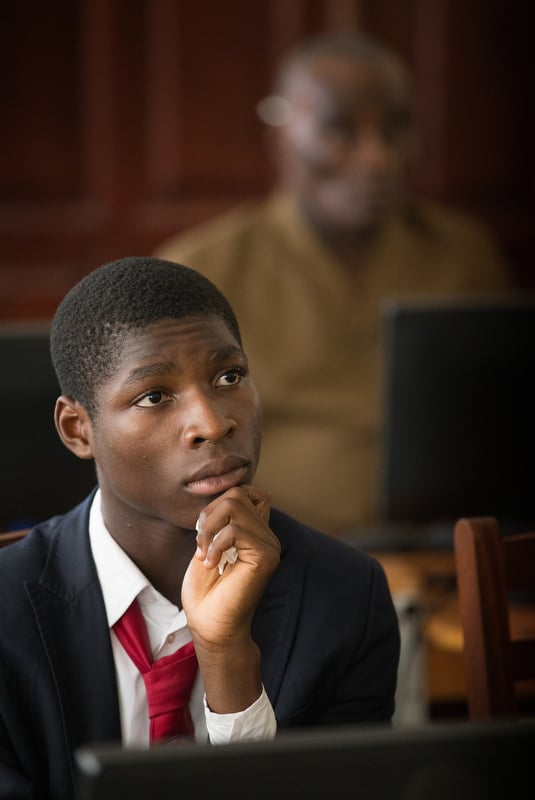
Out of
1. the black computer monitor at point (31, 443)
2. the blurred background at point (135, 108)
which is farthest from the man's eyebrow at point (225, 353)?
the blurred background at point (135, 108)

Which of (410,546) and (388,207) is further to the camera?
(388,207)

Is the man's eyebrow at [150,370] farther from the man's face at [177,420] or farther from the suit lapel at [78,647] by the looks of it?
the suit lapel at [78,647]

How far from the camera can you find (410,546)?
2.00m

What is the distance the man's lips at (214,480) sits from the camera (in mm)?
907

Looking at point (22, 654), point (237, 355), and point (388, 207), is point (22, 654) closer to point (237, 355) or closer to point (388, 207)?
point (237, 355)

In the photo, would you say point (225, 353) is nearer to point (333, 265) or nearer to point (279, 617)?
point (279, 617)

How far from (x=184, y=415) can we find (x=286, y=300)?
1636 millimetres

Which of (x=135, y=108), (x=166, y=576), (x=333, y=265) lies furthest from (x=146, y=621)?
(x=135, y=108)

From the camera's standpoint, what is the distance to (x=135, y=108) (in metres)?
3.25

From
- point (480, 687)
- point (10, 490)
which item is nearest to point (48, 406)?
point (10, 490)

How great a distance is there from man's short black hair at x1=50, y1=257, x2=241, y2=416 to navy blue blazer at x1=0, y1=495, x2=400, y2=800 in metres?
0.16

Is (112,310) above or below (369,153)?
below

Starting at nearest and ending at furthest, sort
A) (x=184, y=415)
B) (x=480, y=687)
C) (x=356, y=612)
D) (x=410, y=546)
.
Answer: (x=184, y=415) → (x=356, y=612) → (x=480, y=687) → (x=410, y=546)

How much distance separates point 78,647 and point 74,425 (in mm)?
195
